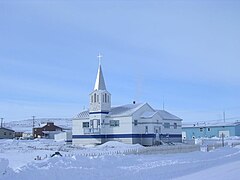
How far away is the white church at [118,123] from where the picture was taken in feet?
161

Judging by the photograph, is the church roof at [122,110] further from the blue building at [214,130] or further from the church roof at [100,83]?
the blue building at [214,130]

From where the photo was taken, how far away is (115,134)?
1966 inches

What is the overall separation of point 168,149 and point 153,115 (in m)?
16.8

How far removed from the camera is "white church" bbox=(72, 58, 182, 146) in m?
49.0

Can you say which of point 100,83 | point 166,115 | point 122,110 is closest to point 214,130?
point 166,115

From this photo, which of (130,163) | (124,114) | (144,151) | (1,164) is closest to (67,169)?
(1,164)

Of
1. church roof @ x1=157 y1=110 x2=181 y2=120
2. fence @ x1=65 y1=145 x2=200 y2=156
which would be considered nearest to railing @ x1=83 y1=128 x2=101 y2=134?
church roof @ x1=157 y1=110 x2=181 y2=120

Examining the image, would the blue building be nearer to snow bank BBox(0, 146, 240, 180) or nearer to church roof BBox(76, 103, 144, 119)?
church roof BBox(76, 103, 144, 119)

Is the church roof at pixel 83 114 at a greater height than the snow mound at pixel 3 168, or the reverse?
the church roof at pixel 83 114

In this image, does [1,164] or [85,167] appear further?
[85,167]

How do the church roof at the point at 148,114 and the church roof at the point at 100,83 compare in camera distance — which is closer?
the church roof at the point at 148,114

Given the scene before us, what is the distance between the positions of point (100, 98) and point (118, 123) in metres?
4.21

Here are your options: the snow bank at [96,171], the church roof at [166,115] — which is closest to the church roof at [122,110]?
the church roof at [166,115]

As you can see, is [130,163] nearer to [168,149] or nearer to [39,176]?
[39,176]
